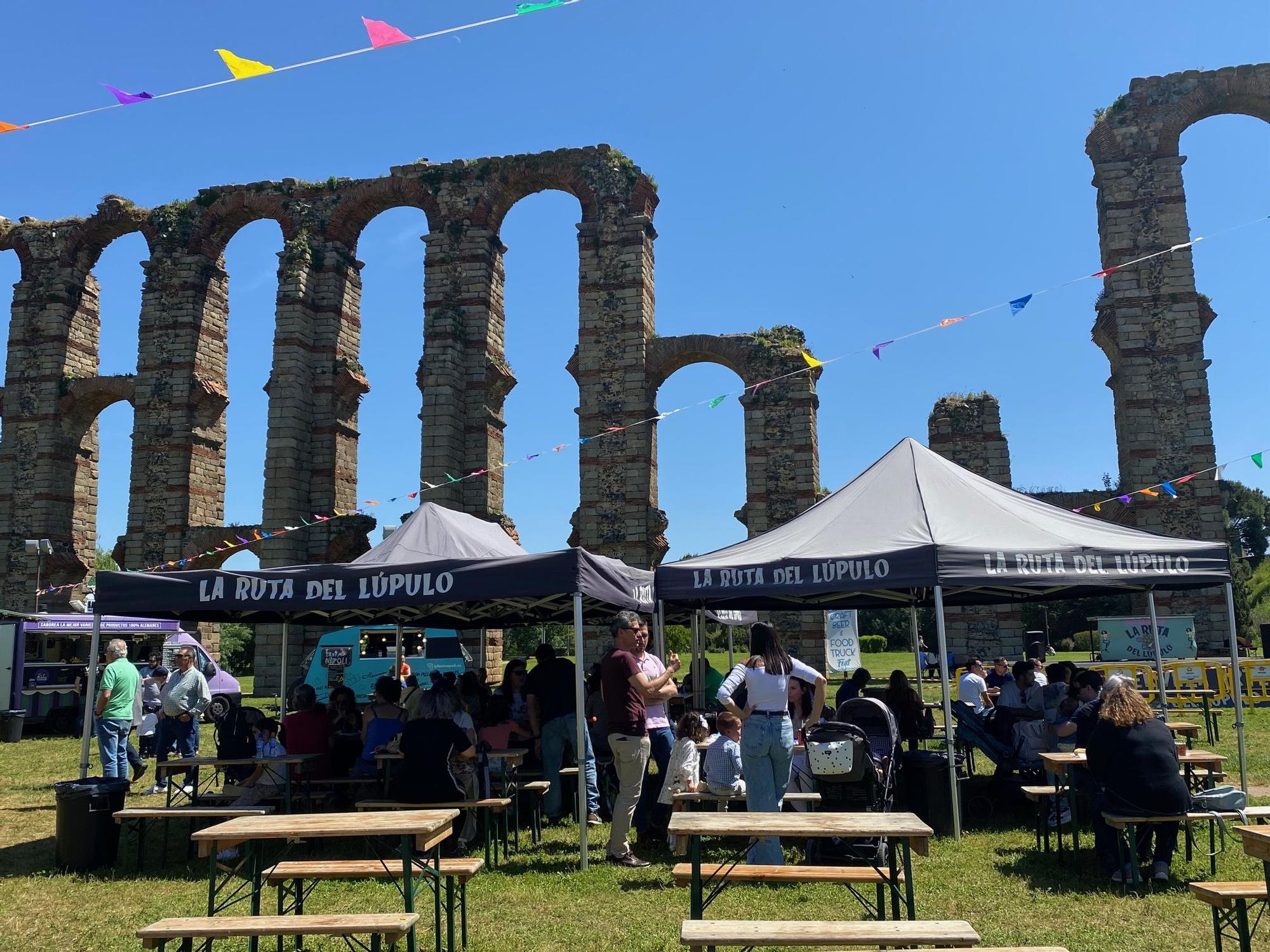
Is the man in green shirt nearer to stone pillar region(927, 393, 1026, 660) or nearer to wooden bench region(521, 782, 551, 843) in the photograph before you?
wooden bench region(521, 782, 551, 843)

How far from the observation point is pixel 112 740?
10.4 metres

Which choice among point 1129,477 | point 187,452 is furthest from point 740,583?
point 187,452

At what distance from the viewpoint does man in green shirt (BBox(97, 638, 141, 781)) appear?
10.3 m

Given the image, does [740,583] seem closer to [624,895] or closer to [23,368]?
[624,895]

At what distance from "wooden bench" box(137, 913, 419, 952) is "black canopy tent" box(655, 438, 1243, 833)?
4.68 m

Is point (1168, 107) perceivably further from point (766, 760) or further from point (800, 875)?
point (800, 875)

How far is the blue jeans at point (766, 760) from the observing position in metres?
6.57

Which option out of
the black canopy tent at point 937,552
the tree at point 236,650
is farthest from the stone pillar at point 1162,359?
the tree at point 236,650

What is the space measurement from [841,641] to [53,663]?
53.6ft

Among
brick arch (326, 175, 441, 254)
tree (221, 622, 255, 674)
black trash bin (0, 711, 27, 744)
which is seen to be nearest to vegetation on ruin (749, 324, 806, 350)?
brick arch (326, 175, 441, 254)

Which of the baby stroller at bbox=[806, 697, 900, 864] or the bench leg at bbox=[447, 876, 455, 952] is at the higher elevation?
the baby stroller at bbox=[806, 697, 900, 864]

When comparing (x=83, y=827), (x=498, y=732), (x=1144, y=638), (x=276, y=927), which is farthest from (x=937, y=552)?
(x=1144, y=638)

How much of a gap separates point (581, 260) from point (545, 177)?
8.76 feet

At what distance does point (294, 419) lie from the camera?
2473cm
